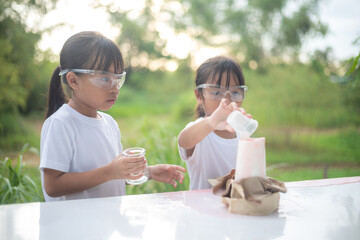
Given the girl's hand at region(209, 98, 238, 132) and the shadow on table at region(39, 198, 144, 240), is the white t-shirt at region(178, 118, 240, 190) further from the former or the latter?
the shadow on table at region(39, 198, 144, 240)

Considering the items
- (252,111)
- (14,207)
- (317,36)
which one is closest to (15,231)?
(14,207)

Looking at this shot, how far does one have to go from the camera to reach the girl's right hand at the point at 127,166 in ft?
3.54

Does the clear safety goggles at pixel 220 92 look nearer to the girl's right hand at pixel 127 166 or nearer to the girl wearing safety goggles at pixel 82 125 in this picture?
the girl wearing safety goggles at pixel 82 125

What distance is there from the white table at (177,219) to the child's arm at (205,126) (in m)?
0.28

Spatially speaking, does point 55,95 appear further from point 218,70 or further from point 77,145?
point 218,70

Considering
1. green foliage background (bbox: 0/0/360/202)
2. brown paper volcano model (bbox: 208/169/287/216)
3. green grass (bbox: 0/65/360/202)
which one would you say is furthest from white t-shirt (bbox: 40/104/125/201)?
green grass (bbox: 0/65/360/202)

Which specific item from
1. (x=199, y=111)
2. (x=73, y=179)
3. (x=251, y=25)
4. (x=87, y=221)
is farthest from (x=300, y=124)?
(x=87, y=221)

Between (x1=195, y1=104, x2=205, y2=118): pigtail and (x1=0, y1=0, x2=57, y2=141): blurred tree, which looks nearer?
(x1=195, y1=104, x2=205, y2=118): pigtail

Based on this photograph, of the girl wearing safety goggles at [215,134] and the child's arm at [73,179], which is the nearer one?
the child's arm at [73,179]

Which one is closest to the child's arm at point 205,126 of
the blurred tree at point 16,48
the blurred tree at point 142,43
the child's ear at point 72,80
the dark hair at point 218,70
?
the dark hair at point 218,70

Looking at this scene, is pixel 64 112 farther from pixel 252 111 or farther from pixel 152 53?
pixel 152 53

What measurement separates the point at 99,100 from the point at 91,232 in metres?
0.70

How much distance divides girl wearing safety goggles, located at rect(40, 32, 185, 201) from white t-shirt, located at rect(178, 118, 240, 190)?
21 centimetres

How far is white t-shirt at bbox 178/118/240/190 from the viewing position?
5.22 ft
